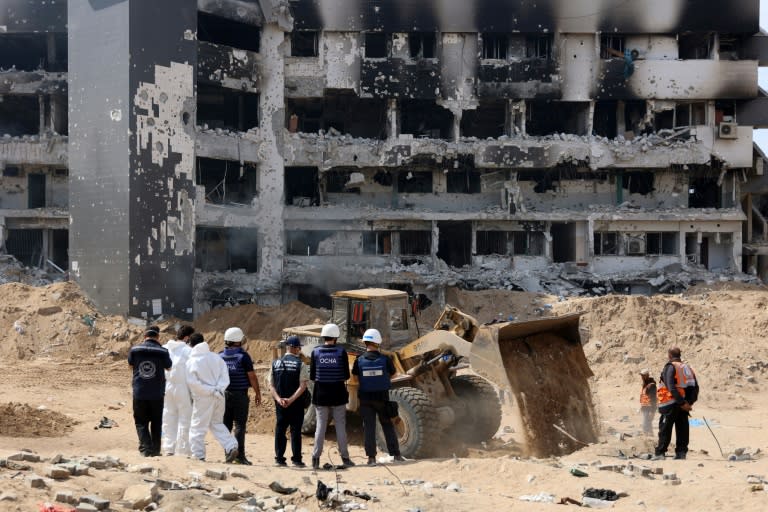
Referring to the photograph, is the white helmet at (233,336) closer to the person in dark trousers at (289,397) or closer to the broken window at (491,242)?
the person in dark trousers at (289,397)

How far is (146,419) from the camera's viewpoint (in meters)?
10.7

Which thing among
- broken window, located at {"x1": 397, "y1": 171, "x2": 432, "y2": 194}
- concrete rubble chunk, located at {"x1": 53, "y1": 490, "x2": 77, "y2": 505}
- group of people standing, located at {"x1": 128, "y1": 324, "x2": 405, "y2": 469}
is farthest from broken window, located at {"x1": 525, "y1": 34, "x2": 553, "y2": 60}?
concrete rubble chunk, located at {"x1": 53, "y1": 490, "x2": 77, "y2": 505}

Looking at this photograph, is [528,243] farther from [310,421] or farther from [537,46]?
[310,421]

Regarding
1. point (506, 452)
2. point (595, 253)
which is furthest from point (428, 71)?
point (506, 452)

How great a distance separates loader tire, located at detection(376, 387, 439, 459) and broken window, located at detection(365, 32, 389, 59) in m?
26.6

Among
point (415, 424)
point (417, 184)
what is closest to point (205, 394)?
point (415, 424)

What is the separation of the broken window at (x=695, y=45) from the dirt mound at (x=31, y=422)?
32.4 metres

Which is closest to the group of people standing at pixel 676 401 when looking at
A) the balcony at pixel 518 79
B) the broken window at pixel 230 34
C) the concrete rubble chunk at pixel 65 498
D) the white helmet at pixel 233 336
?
the white helmet at pixel 233 336

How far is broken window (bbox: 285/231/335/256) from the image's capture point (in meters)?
36.0

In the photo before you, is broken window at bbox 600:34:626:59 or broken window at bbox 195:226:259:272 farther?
broken window at bbox 600:34:626:59

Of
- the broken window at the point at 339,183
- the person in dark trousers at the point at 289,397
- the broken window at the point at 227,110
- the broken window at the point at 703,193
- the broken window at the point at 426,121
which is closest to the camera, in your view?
the person in dark trousers at the point at 289,397

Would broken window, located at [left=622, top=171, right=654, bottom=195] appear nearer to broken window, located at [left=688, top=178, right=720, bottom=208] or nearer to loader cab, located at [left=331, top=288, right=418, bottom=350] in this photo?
broken window, located at [left=688, top=178, right=720, bottom=208]

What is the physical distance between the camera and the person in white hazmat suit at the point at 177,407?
35.2 feet

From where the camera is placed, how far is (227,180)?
116 feet
